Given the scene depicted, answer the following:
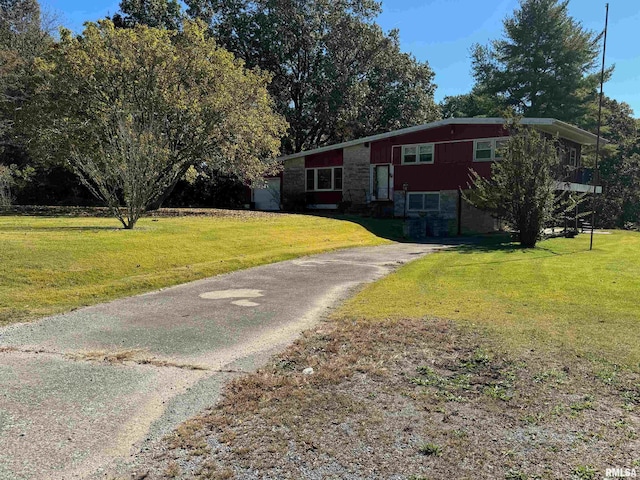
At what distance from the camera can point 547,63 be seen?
131 ft

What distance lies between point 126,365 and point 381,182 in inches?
985

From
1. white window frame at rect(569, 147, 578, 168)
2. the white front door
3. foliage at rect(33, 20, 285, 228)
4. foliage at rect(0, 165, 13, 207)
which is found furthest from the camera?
the white front door

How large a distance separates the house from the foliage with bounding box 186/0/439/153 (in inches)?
293

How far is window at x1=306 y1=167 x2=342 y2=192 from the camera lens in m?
30.6

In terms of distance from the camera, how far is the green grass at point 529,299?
559cm

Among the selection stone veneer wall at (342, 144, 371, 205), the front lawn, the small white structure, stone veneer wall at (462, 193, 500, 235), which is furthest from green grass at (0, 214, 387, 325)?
the small white structure

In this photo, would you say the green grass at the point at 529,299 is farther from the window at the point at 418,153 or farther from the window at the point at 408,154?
the window at the point at 408,154

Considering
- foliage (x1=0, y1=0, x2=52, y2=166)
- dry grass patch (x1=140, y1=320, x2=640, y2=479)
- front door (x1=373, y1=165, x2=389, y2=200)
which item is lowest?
dry grass patch (x1=140, y1=320, x2=640, y2=479)

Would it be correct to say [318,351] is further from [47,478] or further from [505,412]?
[47,478]

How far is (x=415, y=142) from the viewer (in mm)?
27031

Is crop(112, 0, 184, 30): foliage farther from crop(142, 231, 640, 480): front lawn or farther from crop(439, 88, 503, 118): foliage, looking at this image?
crop(142, 231, 640, 480): front lawn

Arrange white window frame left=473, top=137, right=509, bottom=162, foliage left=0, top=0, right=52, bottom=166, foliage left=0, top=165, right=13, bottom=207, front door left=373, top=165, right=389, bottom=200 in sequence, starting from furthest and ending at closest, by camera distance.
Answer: front door left=373, top=165, right=389, bottom=200
foliage left=0, top=165, right=13, bottom=207
foliage left=0, top=0, right=52, bottom=166
white window frame left=473, top=137, right=509, bottom=162

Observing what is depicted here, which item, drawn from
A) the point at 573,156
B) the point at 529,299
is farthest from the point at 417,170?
the point at 529,299

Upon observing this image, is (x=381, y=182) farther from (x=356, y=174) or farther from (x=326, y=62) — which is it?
(x=326, y=62)
